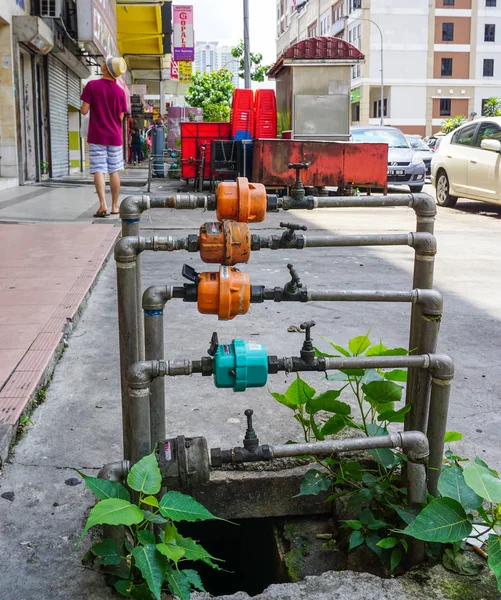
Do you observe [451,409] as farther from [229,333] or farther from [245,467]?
[229,333]

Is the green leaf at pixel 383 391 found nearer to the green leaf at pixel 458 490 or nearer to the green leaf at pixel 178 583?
the green leaf at pixel 458 490

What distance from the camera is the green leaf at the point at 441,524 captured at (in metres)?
1.71

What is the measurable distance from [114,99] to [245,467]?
740 centimetres

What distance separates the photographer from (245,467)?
2412 millimetres

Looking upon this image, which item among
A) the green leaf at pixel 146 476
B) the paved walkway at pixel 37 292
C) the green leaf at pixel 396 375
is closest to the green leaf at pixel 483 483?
the green leaf at pixel 396 375

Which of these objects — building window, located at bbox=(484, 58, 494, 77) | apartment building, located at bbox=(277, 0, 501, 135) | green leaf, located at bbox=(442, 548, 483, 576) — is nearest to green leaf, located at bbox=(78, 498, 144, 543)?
green leaf, located at bbox=(442, 548, 483, 576)

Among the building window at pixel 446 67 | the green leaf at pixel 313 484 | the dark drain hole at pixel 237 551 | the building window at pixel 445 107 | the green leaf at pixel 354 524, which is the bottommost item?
the dark drain hole at pixel 237 551

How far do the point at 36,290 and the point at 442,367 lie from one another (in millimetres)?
3492

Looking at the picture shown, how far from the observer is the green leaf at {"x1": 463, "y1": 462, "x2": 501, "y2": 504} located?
1.72 m

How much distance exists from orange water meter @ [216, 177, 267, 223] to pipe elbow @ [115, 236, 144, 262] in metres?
0.23

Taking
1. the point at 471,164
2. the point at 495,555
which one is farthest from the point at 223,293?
the point at 471,164

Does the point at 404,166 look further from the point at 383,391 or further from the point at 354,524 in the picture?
the point at 354,524

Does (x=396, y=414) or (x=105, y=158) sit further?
(x=105, y=158)

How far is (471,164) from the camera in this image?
12.0m
